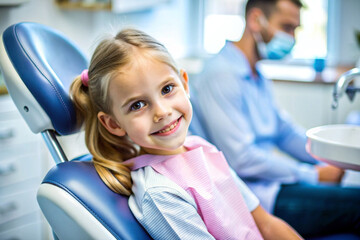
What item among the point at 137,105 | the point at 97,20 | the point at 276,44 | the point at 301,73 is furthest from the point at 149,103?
the point at 301,73

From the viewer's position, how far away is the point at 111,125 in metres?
1.03

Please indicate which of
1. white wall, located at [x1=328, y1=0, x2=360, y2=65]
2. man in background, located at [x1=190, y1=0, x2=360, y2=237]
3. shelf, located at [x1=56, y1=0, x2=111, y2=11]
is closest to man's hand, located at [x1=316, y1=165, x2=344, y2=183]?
man in background, located at [x1=190, y1=0, x2=360, y2=237]

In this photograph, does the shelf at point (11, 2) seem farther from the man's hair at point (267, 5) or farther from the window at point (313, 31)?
the window at point (313, 31)

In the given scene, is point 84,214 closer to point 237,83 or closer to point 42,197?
point 42,197

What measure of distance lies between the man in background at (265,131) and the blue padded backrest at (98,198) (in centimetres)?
71

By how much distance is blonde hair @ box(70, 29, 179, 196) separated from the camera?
964 mm

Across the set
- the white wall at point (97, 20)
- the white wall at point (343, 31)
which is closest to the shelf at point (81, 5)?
the white wall at point (97, 20)

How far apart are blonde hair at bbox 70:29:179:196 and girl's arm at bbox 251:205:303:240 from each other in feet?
1.23

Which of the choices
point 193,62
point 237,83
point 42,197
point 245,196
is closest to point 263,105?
point 237,83

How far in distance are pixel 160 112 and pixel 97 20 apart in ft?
6.07

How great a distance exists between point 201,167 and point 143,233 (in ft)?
0.71

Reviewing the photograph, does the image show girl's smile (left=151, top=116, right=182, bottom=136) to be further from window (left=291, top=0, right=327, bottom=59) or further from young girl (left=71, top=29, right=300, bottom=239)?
window (left=291, top=0, right=327, bottom=59)

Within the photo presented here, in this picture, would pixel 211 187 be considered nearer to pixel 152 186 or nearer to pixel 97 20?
pixel 152 186

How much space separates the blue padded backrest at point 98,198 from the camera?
880mm
